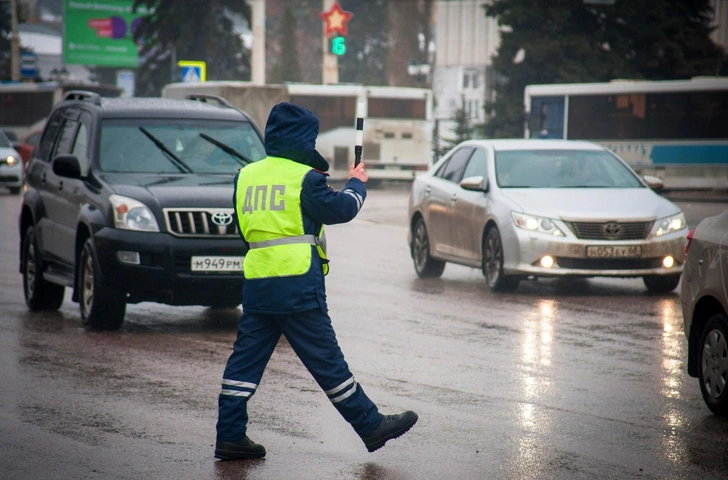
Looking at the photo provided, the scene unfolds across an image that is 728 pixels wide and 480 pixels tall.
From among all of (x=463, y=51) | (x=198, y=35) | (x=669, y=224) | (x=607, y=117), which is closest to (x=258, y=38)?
(x=198, y=35)

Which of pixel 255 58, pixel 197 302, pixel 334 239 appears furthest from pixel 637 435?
pixel 255 58

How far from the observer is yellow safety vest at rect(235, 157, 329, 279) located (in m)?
5.89

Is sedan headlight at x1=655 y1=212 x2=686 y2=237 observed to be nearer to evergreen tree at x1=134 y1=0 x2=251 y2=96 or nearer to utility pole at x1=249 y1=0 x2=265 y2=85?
utility pole at x1=249 y1=0 x2=265 y2=85

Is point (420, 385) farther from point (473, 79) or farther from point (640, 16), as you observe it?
point (473, 79)

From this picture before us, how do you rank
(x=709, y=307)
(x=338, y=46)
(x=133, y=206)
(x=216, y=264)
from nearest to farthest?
(x=709, y=307) < (x=216, y=264) < (x=133, y=206) < (x=338, y=46)

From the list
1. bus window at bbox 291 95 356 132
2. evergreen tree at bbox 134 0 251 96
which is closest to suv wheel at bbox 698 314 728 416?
bus window at bbox 291 95 356 132

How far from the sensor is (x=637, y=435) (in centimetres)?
653

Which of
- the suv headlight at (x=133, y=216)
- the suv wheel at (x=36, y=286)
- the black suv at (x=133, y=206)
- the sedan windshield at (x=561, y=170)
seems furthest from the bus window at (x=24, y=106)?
the suv headlight at (x=133, y=216)

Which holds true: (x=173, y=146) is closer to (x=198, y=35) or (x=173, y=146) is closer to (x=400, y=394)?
(x=400, y=394)

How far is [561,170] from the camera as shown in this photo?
553 inches

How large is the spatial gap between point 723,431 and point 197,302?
185 inches

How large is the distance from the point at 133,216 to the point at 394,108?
30.3 metres

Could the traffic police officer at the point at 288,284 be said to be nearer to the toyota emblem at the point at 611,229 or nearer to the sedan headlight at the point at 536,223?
the sedan headlight at the point at 536,223

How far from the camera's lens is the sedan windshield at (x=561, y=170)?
1384 cm
